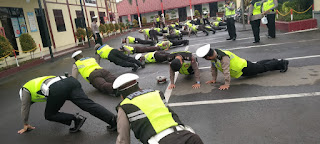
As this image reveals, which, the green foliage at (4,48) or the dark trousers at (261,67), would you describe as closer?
the dark trousers at (261,67)

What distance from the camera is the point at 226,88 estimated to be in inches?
197

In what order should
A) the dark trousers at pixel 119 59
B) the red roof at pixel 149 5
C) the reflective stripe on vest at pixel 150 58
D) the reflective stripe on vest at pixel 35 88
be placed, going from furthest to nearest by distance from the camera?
1. the red roof at pixel 149 5
2. the reflective stripe on vest at pixel 150 58
3. the dark trousers at pixel 119 59
4. the reflective stripe on vest at pixel 35 88

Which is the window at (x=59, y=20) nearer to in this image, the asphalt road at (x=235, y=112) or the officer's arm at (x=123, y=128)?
the asphalt road at (x=235, y=112)

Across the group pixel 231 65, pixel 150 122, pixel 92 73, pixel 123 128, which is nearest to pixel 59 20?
pixel 92 73

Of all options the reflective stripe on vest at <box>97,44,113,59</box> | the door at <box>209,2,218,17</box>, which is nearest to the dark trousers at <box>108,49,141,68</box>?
the reflective stripe on vest at <box>97,44,113,59</box>

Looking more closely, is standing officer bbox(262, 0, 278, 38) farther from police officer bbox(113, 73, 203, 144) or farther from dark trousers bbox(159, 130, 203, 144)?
dark trousers bbox(159, 130, 203, 144)

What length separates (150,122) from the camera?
2188mm

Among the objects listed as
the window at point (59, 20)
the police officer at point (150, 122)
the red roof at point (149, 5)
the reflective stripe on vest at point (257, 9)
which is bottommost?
the police officer at point (150, 122)

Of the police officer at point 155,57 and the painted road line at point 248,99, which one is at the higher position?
the police officer at point 155,57

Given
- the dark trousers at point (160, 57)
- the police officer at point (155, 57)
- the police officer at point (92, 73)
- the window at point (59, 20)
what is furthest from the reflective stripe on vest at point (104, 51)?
A: the window at point (59, 20)

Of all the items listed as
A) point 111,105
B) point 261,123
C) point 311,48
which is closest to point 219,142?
point 261,123

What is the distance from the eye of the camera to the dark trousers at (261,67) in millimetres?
5341

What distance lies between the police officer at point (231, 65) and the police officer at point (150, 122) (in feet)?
8.09

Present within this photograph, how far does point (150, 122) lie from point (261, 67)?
161 inches
